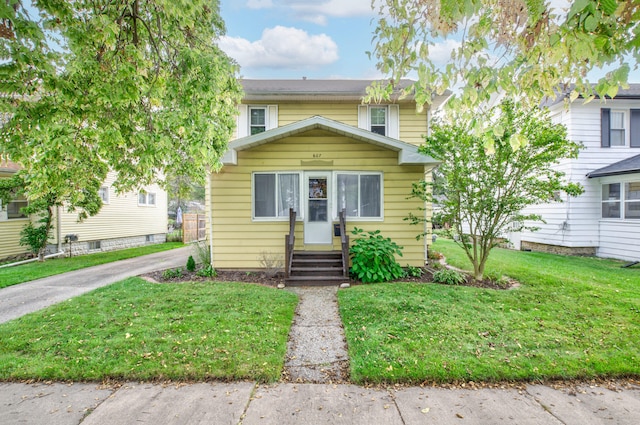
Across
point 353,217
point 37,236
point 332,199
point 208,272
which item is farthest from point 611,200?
point 37,236

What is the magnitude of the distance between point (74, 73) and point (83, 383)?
361 cm

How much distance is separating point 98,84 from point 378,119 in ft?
27.1

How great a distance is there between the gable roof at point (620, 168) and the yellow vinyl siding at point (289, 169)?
7.17 meters

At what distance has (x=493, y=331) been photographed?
4.07 m

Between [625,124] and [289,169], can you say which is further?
[625,124]

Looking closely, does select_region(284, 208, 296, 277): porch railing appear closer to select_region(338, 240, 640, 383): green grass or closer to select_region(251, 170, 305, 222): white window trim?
select_region(251, 170, 305, 222): white window trim

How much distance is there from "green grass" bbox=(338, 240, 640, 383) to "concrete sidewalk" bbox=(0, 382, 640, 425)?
244 mm

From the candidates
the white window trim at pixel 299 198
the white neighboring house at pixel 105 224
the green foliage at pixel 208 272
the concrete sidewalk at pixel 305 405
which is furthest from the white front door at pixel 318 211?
the concrete sidewalk at pixel 305 405

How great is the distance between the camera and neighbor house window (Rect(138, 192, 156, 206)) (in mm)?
16084

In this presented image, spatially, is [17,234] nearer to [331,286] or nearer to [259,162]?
[259,162]

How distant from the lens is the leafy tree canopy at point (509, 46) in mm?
2025

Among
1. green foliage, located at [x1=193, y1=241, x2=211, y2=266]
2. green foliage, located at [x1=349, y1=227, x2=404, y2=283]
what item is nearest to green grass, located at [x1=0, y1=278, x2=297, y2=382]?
green foliage, located at [x1=349, y1=227, x2=404, y2=283]

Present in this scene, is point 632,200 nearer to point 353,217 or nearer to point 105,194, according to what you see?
point 353,217

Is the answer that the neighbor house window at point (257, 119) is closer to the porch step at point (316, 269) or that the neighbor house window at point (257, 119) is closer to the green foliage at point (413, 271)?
the porch step at point (316, 269)
